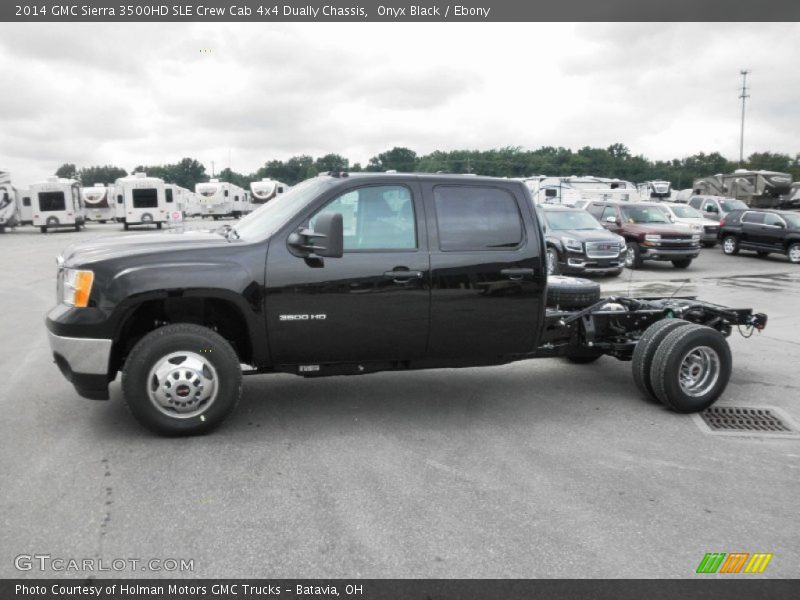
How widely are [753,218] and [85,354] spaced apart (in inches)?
847

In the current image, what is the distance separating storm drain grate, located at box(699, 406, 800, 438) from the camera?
17.0 feet

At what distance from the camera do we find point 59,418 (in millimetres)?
5164

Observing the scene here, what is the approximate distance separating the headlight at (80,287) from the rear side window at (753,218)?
69.6 feet

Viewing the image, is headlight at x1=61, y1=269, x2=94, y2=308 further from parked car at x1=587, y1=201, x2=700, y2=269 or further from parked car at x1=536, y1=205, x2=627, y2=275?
parked car at x1=587, y1=201, x2=700, y2=269

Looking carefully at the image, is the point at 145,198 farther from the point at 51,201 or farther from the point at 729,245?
the point at 729,245

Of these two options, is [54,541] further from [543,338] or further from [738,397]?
[738,397]

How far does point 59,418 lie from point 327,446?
2.24 m

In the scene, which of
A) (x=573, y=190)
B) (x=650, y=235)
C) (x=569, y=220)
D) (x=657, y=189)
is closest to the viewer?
(x=569, y=220)

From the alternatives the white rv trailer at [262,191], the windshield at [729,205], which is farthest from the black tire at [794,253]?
the white rv trailer at [262,191]

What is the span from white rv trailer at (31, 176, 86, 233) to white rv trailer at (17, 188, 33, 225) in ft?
12.0

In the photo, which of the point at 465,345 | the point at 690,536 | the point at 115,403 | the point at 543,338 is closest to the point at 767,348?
the point at 543,338

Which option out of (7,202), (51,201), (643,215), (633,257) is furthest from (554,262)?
(7,202)

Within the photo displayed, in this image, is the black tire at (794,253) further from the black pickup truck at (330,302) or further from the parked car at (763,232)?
the black pickup truck at (330,302)

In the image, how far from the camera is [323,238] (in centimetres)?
464
